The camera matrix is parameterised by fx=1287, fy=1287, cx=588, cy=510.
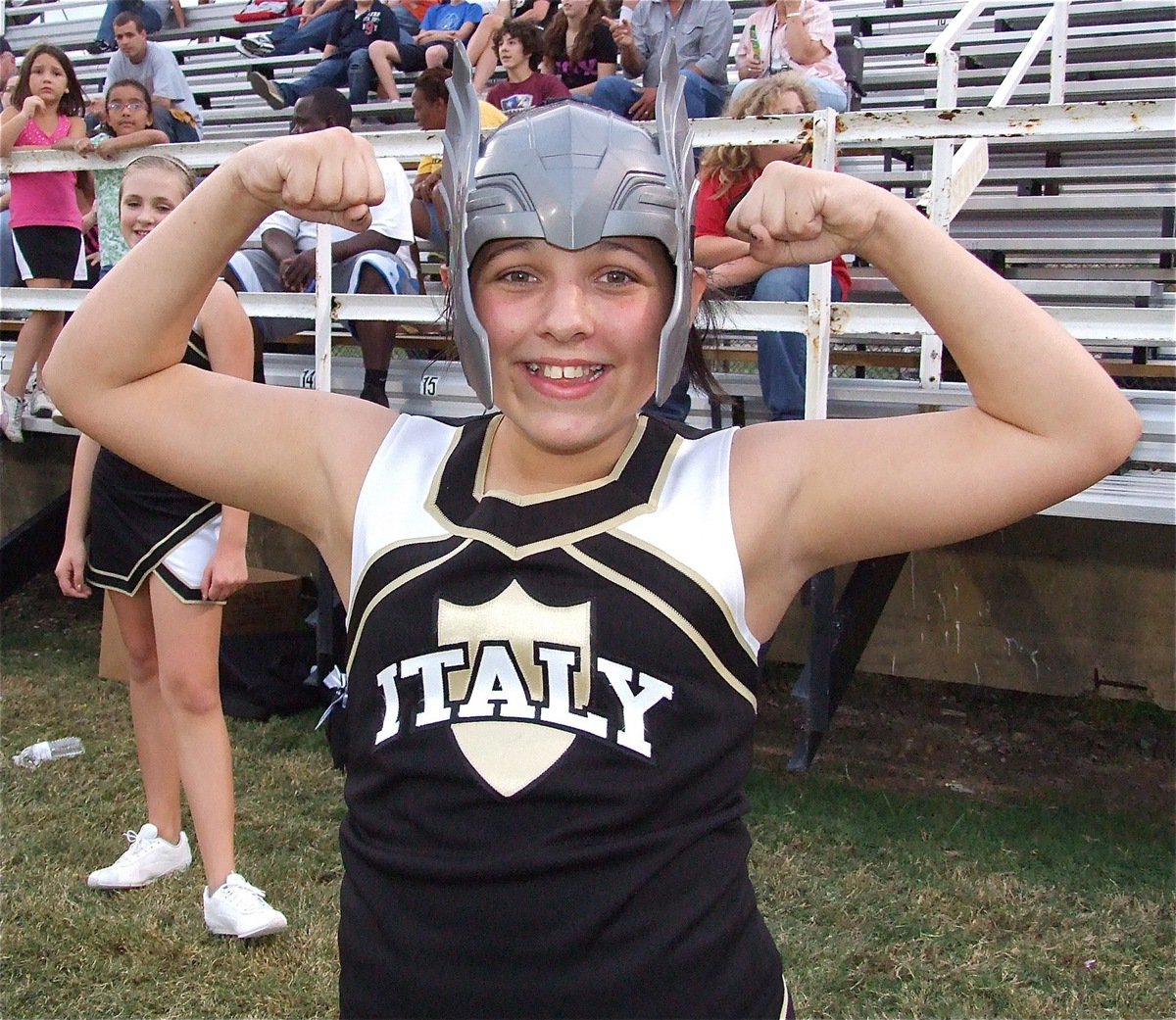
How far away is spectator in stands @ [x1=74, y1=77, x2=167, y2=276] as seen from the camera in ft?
17.1

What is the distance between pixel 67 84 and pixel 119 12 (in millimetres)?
4814

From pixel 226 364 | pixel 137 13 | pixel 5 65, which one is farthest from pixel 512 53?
pixel 5 65

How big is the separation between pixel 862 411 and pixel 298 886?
2.73 meters

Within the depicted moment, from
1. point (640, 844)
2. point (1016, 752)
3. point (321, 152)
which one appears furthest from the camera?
point (1016, 752)

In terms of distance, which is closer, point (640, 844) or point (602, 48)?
point (640, 844)

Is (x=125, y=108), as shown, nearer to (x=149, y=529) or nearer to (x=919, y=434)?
(x=149, y=529)

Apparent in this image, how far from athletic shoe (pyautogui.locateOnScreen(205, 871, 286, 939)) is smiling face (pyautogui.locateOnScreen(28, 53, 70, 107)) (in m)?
4.65

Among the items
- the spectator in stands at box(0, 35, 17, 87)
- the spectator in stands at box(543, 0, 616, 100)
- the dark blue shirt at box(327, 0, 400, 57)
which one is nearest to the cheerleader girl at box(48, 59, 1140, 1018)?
the spectator in stands at box(543, 0, 616, 100)

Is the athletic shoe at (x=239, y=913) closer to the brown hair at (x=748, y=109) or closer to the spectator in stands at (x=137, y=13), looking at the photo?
the brown hair at (x=748, y=109)

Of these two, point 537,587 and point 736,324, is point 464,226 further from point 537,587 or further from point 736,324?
point 736,324

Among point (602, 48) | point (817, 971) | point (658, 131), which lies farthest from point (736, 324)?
point (602, 48)

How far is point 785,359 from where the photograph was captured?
4516mm

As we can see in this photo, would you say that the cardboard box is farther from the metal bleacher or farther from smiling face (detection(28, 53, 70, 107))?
smiling face (detection(28, 53, 70, 107))

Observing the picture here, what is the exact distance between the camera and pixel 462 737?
59.2 inches
